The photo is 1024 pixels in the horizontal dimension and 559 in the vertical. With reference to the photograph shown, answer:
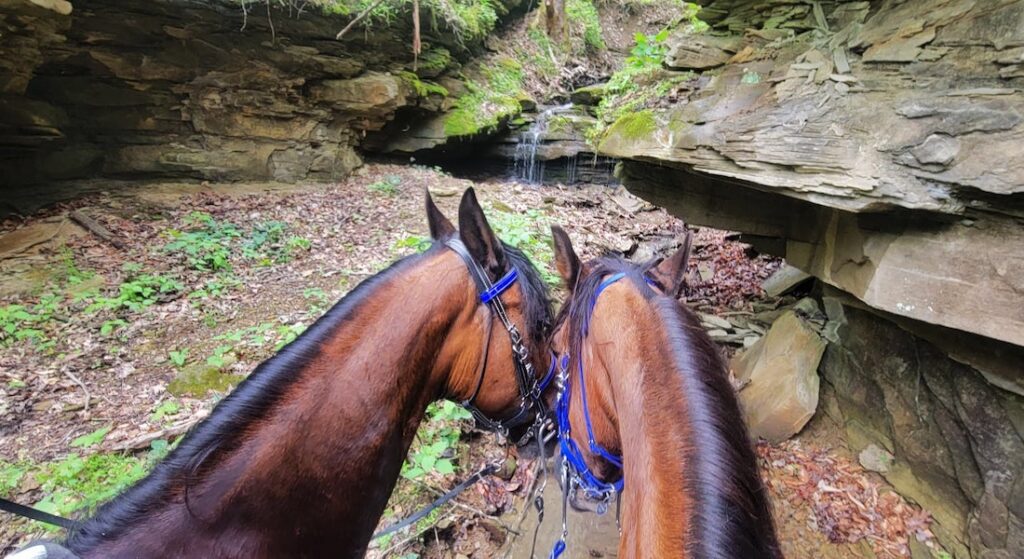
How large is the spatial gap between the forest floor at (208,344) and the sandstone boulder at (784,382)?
0.20 metres

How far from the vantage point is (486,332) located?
5.74ft

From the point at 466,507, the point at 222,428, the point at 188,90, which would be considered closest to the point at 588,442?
the point at 222,428

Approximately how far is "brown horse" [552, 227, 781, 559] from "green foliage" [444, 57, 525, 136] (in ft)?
34.0

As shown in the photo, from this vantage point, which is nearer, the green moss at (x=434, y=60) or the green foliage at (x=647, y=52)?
the green foliage at (x=647, y=52)

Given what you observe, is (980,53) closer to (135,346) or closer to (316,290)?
(316,290)

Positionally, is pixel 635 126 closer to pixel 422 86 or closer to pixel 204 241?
pixel 204 241

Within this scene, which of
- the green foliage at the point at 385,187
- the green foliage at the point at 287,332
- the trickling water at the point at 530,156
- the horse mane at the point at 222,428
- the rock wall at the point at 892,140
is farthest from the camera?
the trickling water at the point at 530,156

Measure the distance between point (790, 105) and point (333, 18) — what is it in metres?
8.05

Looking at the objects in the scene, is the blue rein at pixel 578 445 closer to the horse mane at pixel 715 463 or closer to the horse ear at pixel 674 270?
the horse ear at pixel 674 270

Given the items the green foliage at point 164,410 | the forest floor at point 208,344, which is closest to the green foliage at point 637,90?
the forest floor at point 208,344

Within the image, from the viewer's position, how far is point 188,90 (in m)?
8.01

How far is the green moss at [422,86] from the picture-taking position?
407 inches

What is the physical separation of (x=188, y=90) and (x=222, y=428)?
356 inches

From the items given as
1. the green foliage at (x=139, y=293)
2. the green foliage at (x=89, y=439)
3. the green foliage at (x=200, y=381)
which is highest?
the green foliage at (x=139, y=293)
